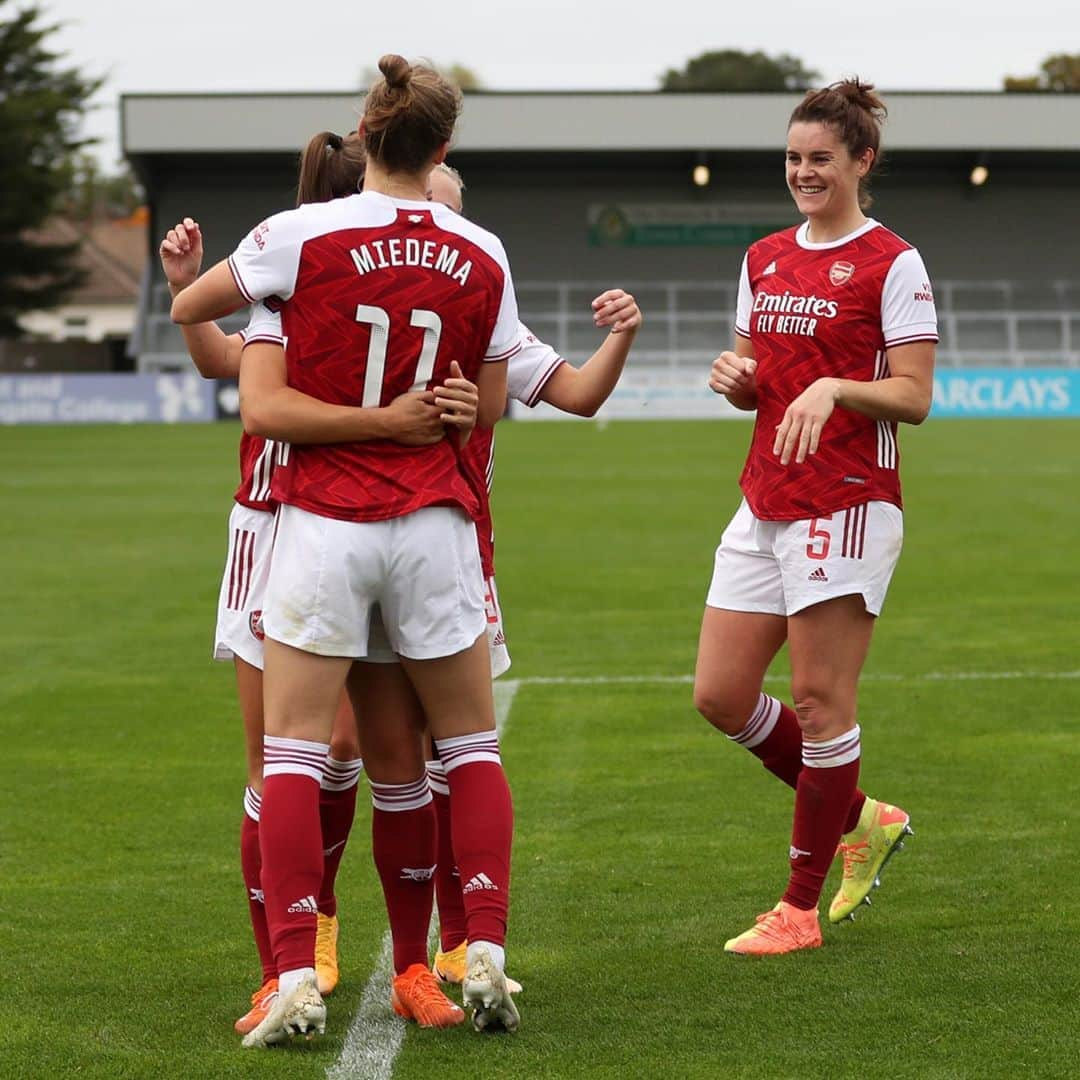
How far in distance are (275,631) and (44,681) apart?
5482 millimetres

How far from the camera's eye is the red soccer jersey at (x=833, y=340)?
14.8ft

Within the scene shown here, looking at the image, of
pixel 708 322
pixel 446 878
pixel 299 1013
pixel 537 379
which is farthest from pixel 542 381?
pixel 708 322

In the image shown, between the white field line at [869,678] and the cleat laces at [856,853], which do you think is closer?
the cleat laces at [856,853]

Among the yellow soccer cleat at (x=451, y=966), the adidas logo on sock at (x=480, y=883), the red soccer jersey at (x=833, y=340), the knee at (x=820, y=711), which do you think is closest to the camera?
the adidas logo on sock at (x=480, y=883)

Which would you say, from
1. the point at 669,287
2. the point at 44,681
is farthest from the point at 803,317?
the point at 669,287

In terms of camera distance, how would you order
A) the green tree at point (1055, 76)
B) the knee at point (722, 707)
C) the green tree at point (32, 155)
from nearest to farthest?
the knee at point (722, 707) → the green tree at point (32, 155) → the green tree at point (1055, 76)

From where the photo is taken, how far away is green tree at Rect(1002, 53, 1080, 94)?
236 feet

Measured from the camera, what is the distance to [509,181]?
1972 inches

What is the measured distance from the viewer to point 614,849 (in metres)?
5.64

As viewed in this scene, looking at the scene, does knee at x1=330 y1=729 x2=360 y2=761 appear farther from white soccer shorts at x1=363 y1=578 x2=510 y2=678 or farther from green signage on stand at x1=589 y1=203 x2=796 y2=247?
green signage on stand at x1=589 y1=203 x2=796 y2=247

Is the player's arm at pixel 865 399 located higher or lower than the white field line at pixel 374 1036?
higher

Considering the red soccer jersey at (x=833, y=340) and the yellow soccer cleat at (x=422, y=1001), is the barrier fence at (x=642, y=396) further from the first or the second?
the yellow soccer cleat at (x=422, y=1001)

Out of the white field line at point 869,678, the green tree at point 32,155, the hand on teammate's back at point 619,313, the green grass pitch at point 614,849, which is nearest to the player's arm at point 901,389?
the hand on teammate's back at point 619,313

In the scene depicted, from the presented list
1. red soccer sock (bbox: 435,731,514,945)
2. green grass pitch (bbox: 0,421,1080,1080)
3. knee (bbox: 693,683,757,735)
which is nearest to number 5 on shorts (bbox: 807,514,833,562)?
knee (bbox: 693,683,757,735)
